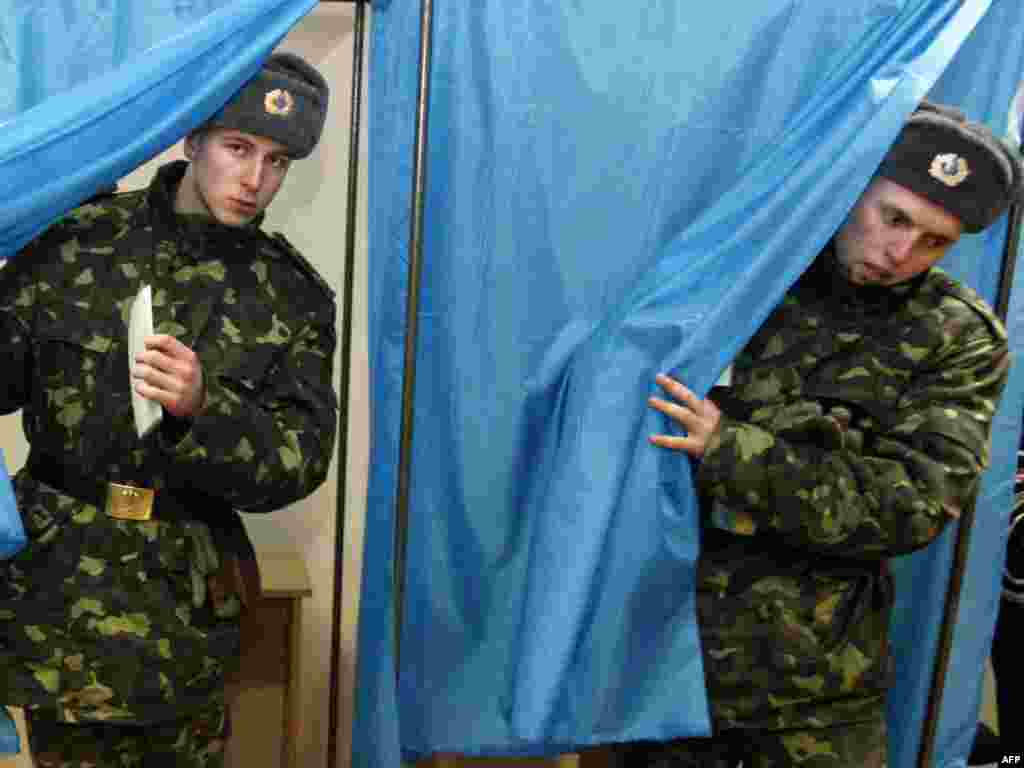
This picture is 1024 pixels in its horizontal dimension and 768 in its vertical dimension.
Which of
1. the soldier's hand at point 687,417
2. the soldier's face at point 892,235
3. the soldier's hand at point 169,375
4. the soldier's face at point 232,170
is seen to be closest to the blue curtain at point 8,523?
the soldier's hand at point 169,375

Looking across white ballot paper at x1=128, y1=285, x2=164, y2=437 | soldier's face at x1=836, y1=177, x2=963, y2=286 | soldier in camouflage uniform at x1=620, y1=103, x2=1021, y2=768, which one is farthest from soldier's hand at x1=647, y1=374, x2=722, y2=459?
white ballot paper at x1=128, y1=285, x2=164, y2=437

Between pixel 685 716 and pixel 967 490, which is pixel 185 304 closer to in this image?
pixel 685 716

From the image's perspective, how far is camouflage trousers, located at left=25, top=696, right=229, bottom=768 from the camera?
1.85 meters

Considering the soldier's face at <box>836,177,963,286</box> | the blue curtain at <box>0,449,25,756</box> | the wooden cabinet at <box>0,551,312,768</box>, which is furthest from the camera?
the wooden cabinet at <box>0,551,312,768</box>

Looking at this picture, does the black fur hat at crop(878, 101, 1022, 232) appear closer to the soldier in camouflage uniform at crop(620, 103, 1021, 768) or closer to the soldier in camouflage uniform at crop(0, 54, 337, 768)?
the soldier in camouflage uniform at crop(620, 103, 1021, 768)

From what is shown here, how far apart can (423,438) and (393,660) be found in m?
0.36

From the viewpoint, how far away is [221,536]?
1.92 metres

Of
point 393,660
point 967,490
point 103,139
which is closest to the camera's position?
point 103,139

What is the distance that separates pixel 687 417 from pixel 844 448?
0.81ft

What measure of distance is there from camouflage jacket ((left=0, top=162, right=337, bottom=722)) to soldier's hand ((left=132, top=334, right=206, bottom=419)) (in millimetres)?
25

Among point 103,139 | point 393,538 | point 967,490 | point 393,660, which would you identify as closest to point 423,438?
point 393,538

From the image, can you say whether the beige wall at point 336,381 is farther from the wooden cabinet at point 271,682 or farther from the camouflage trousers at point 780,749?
the camouflage trousers at point 780,749

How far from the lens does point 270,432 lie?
1.81 meters

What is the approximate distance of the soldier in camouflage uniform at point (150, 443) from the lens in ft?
5.91
